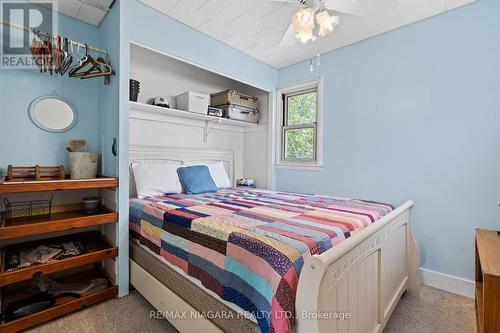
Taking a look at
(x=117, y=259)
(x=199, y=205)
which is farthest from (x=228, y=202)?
(x=117, y=259)

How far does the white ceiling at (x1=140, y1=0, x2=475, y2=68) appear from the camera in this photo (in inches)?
78.5

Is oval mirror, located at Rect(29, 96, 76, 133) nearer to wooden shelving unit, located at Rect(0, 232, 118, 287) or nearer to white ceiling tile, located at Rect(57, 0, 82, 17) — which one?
white ceiling tile, located at Rect(57, 0, 82, 17)

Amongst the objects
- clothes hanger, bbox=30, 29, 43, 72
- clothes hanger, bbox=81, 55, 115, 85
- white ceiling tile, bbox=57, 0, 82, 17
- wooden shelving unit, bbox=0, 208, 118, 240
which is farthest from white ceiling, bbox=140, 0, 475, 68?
wooden shelving unit, bbox=0, 208, 118, 240

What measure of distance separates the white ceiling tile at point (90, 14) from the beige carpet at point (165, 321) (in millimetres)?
2410

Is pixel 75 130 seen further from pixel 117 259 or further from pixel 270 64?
pixel 270 64

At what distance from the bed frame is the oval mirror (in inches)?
54.7

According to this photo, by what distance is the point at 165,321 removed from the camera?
163cm

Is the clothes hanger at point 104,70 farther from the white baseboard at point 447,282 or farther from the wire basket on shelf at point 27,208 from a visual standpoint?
the white baseboard at point 447,282

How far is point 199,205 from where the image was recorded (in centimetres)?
188

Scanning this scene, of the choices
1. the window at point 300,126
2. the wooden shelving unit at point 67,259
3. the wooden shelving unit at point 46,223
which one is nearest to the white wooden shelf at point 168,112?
the window at point 300,126

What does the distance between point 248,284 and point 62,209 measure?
6.46 feet

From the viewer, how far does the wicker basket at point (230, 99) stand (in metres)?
2.99

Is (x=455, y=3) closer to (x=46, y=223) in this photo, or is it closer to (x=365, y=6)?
(x=365, y=6)

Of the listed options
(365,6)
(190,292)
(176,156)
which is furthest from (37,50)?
(365,6)
